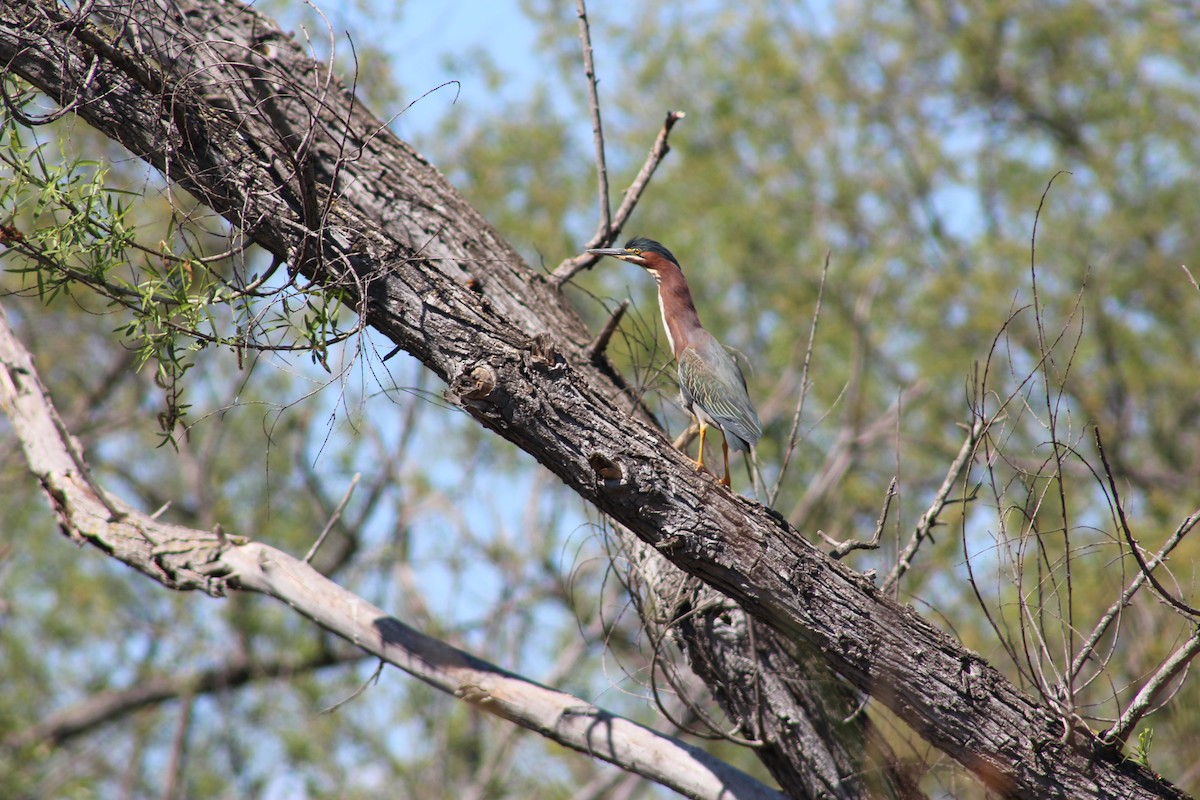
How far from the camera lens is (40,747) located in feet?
23.7

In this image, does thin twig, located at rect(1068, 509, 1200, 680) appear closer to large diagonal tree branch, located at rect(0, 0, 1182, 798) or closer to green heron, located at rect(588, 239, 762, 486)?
large diagonal tree branch, located at rect(0, 0, 1182, 798)

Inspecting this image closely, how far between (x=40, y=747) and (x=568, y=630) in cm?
487

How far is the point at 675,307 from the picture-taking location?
3.93 meters

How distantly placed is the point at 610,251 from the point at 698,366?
62 cm

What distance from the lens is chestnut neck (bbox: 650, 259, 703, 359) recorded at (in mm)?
3863

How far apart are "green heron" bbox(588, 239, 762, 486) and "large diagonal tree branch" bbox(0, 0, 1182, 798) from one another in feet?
2.30

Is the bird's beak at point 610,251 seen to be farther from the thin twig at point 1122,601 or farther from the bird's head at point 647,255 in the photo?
the thin twig at point 1122,601

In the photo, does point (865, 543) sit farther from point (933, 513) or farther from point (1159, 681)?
point (1159, 681)

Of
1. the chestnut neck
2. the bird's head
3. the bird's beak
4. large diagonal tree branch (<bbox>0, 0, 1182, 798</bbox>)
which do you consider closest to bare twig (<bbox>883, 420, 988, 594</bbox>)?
large diagonal tree branch (<bbox>0, 0, 1182, 798</bbox>)

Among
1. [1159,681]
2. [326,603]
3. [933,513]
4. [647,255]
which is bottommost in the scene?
[326,603]

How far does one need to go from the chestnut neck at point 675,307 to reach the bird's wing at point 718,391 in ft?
0.49

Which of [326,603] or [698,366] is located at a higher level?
[698,366]

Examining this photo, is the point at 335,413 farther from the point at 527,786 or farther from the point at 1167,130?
the point at 1167,130

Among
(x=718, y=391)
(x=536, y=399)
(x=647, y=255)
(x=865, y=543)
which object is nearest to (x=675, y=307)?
(x=647, y=255)
